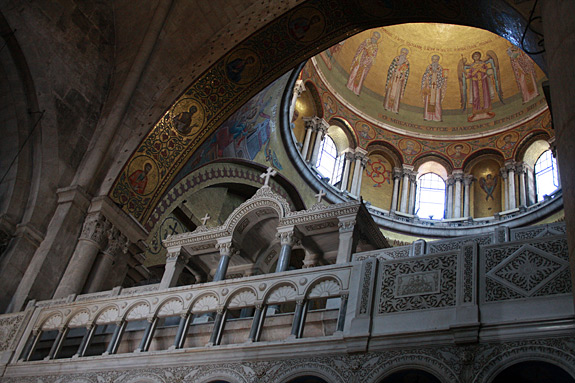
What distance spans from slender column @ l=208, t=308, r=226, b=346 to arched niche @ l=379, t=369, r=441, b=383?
2455 millimetres

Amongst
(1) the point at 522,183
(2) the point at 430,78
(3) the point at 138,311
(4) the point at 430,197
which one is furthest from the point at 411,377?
(2) the point at 430,78

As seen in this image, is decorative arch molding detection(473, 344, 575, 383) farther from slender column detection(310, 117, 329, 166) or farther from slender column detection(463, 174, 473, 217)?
slender column detection(463, 174, 473, 217)

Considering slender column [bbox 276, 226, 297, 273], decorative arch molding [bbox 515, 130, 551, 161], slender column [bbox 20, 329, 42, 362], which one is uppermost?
decorative arch molding [bbox 515, 130, 551, 161]

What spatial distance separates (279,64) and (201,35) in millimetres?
1893

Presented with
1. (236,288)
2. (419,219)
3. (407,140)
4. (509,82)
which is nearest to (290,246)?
(236,288)

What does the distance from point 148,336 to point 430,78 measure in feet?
53.8

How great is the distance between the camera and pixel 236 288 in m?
8.97

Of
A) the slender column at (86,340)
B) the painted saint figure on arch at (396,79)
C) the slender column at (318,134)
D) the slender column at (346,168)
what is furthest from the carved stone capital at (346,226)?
the painted saint figure on arch at (396,79)

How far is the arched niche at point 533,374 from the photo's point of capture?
6328mm

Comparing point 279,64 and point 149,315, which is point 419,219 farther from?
point 149,315

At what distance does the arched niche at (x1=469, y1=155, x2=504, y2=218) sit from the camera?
2008 cm

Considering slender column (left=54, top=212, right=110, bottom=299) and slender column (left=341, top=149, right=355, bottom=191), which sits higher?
slender column (left=341, top=149, right=355, bottom=191)

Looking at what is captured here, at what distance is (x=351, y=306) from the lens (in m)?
7.71

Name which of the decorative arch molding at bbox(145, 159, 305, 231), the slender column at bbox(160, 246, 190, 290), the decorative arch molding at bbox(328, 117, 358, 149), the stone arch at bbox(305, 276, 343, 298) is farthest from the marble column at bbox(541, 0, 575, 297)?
the decorative arch molding at bbox(328, 117, 358, 149)
